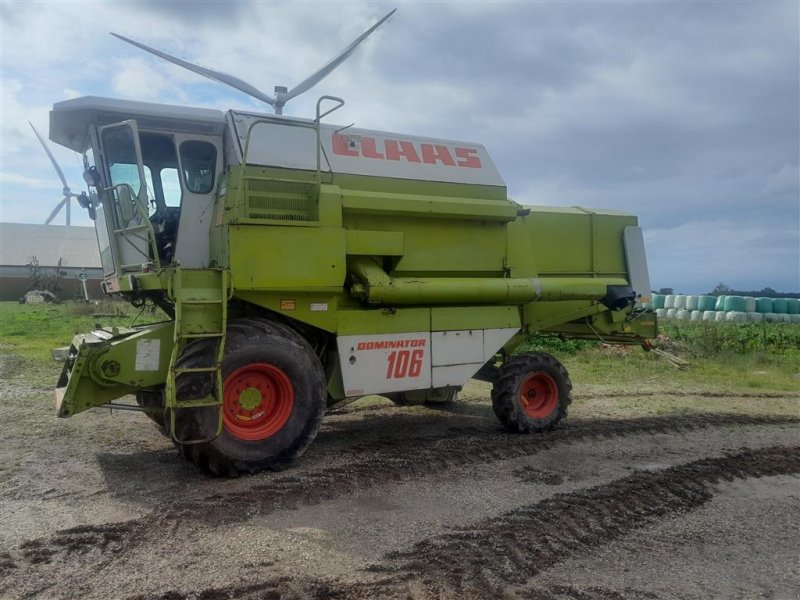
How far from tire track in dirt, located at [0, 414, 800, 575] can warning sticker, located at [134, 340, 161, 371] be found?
1.27 metres

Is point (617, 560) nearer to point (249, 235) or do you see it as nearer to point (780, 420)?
point (249, 235)

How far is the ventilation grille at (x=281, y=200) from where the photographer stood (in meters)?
6.27

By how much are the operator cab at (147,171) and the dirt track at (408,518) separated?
211cm

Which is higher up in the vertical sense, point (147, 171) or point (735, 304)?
point (147, 171)

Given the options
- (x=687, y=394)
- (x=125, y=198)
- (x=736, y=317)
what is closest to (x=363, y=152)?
(x=125, y=198)

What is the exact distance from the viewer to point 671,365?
46.4 feet

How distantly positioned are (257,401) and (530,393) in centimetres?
361

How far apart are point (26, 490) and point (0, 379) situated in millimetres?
6337

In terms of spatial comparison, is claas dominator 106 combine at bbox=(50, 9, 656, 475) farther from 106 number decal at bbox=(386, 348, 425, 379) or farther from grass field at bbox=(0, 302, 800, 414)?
grass field at bbox=(0, 302, 800, 414)

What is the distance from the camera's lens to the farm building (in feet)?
143

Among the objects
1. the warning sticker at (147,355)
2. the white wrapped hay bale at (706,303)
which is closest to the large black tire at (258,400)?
the warning sticker at (147,355)

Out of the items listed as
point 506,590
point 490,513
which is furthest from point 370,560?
point 490,513

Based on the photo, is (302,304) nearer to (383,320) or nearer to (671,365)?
(383,320)

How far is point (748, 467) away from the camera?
265 inches
